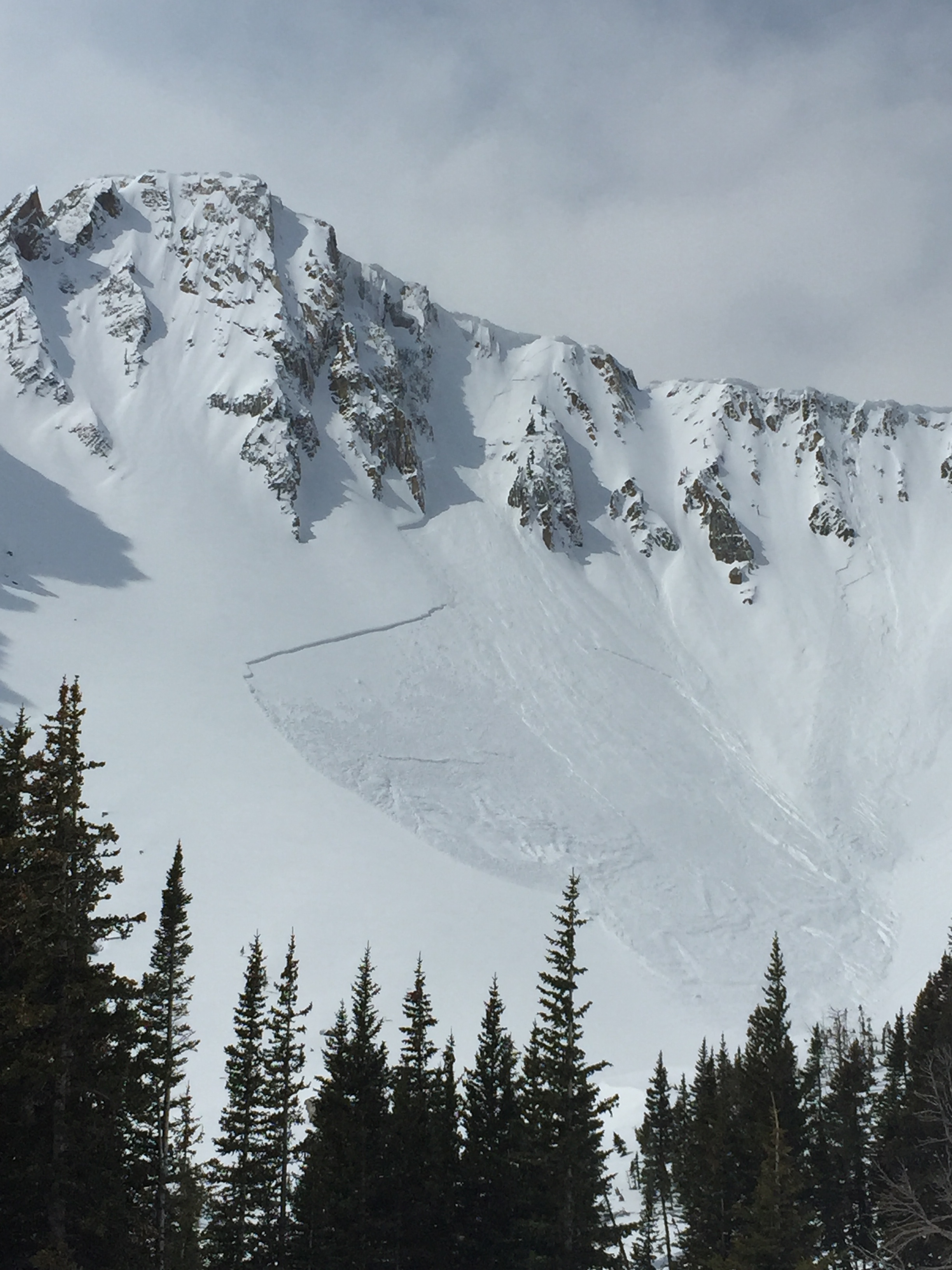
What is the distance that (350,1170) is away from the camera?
73.0 feet

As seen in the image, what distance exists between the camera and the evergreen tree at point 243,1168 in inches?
940

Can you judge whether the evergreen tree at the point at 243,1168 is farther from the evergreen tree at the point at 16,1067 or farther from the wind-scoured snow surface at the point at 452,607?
the wind-scoured snow surface at the point at 452,607

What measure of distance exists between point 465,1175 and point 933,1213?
13.4 meters

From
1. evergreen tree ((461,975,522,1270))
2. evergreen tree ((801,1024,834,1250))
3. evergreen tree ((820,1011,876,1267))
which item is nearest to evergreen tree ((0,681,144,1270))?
evergreen tree ((461,975,522,1270))

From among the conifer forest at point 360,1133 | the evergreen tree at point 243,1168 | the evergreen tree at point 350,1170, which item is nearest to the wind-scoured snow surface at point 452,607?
the conifer forest at point 360,1133

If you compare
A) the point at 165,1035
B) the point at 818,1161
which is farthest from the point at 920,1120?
the point at 165,1035

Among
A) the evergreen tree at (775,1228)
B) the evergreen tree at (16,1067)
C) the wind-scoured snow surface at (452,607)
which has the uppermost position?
the wind-scoured snow surface at (452,607)

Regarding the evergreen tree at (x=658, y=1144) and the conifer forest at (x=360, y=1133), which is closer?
the conifer forest at (x=360, y=1133)

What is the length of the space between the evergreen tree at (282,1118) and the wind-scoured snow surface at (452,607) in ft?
87.7

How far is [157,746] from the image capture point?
67.4m

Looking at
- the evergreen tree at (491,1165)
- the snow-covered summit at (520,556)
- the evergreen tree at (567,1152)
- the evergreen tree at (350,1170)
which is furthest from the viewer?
the snow-covered summit at (520,556)

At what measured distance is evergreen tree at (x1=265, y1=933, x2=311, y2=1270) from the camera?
24.4 metres

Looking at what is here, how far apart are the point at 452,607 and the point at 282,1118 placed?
7622 centimetres

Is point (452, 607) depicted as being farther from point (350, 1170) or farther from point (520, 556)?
point (350, 1170)
